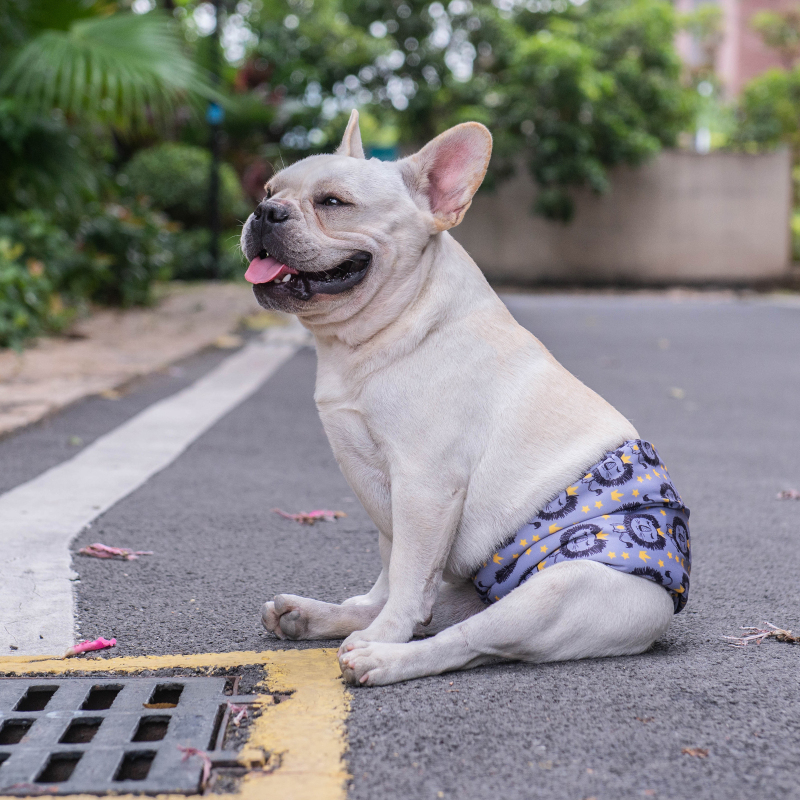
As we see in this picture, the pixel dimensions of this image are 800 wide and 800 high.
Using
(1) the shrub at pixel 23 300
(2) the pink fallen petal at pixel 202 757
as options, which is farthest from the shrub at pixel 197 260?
(2) the pink fallen petal at pixel 202 757

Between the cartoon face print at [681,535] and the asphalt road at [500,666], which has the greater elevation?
the cartoon face print at [681,535]

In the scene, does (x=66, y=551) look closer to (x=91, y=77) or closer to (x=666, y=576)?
(x=666, y=576)

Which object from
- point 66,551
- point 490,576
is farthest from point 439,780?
point 66,551

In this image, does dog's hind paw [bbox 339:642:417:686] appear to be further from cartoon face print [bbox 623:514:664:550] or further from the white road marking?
the white road marking

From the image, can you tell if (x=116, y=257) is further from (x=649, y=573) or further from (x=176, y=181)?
(x=649, y=573)

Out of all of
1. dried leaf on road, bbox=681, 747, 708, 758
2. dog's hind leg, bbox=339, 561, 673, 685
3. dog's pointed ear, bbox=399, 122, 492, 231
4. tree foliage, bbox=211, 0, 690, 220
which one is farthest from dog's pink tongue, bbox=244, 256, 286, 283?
tree foliage, bbox=211, 0, 690, 220

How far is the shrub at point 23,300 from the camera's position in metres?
7.48

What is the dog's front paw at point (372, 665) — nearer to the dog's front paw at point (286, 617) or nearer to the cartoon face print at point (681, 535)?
the dog's front paw at point (286, 617)

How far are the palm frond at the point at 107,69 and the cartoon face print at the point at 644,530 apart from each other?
665 cm

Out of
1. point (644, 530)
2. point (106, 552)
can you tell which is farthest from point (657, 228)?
point (644, 530)

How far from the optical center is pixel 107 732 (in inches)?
77.2

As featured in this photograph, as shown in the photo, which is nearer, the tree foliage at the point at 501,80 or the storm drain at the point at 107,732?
the storm drain at the point at 107,732

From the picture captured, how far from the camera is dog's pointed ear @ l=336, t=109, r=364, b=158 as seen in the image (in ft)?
8.82

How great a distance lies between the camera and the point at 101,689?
2180 millimetres
